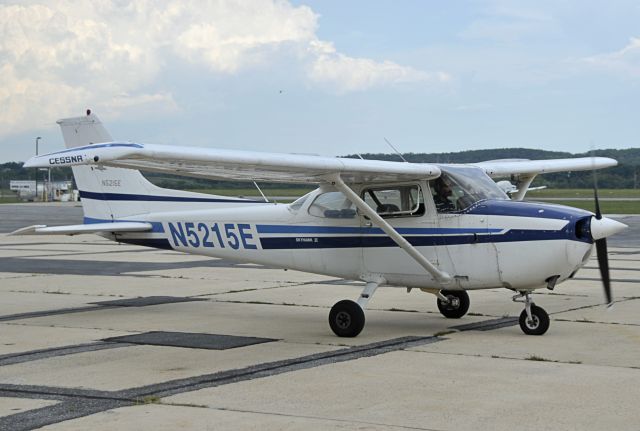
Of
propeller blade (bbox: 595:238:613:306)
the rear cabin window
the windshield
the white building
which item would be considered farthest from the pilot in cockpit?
the white building

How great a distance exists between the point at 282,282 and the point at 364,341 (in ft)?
23.2

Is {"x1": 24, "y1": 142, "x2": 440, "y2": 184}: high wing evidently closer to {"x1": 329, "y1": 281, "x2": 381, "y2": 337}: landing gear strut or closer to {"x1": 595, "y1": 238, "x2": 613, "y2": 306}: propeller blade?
{"x1": 329, "y1": 281, "x2": 381, "y2": 337}: landing gear strut

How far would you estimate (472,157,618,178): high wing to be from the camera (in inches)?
566

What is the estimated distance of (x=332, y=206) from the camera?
40.4 feet

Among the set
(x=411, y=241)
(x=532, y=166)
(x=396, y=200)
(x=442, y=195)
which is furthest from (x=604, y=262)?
(x=532, y=166)

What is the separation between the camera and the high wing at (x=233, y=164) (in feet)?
30.7

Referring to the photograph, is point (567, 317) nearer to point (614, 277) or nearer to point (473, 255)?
point (473, 255)

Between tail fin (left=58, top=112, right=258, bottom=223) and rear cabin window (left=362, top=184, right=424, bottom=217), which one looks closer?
rear cabin window (left=362, top=184, right=424, bottom=217)

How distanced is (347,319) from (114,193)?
206 inches

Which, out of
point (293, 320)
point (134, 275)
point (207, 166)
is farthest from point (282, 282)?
point (207, 166)

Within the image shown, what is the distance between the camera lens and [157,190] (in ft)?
47.6

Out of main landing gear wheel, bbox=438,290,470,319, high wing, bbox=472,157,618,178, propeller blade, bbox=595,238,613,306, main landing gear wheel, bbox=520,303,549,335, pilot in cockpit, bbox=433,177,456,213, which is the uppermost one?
high wing, bbox=472,157,618,178

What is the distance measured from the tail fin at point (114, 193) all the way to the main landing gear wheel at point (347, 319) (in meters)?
3.70

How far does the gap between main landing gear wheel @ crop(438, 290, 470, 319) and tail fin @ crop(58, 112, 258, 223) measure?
367cm
